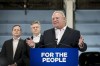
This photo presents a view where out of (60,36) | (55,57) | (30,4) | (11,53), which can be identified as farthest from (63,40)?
(30,4)

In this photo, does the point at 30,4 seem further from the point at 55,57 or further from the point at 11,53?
the point at 55,57

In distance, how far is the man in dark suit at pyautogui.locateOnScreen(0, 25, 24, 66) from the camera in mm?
4387

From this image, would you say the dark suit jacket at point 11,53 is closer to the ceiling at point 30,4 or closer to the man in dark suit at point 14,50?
the man in dark suit at point 14,50

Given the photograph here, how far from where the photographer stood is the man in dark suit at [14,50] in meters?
4.39

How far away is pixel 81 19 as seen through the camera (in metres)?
7.50

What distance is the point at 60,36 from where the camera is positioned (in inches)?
127

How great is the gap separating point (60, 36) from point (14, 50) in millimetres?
1436

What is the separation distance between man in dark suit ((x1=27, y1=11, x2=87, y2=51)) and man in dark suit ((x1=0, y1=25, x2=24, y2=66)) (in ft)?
3.93

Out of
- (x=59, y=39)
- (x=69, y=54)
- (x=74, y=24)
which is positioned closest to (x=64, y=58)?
(x=69, y=54)

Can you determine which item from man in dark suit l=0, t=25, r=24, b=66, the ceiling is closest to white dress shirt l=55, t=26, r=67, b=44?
man in dark suit l=0, t=25, r=24, b=66

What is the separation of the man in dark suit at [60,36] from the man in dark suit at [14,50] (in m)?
1.20

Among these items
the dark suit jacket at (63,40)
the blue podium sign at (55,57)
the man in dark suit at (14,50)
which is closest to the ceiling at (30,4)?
the man in dark suit at (14,50)

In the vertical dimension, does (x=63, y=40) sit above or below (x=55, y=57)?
above

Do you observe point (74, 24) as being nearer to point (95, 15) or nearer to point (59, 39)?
point (95, 15)
